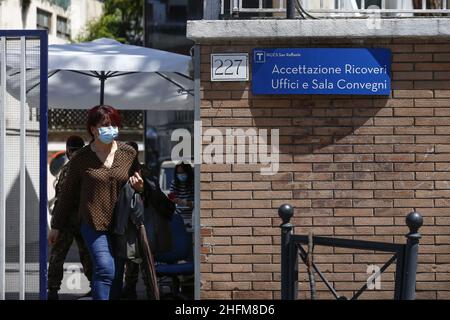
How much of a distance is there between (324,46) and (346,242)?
89.3 inches

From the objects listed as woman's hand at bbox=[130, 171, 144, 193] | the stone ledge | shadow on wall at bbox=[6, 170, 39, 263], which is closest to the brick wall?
the stone ledge

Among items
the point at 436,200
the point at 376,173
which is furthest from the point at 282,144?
the point at 436,200

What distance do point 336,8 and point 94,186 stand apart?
8.88 ft

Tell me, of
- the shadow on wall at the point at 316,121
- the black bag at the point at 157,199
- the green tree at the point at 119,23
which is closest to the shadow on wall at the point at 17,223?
the black bag at the point at 157,199

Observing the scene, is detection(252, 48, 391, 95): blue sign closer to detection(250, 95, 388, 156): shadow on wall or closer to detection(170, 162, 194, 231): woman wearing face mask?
detection(250, 95, 388, 156): shadow on wall

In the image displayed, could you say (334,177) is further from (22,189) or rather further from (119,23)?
(119,23)

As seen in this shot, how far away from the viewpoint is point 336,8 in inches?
328

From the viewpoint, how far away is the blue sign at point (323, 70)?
7672mm

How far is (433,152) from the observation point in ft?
25.5

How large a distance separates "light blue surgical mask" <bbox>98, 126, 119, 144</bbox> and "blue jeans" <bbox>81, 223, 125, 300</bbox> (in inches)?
27.9

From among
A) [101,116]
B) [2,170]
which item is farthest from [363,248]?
[2,170]

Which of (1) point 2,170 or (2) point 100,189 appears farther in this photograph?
Result: (2) point 100,189

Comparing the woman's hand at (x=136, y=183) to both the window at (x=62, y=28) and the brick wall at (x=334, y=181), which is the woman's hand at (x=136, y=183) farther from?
the window at (x=62, y=28)

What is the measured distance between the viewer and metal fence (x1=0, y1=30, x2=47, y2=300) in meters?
7.20
